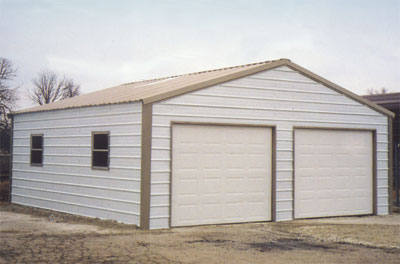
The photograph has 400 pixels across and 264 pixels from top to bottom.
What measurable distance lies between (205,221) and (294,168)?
281cm

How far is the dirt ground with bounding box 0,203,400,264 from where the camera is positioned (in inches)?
344

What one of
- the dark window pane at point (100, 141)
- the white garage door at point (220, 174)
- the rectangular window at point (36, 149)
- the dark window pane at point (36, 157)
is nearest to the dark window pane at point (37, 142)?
the rectangular window at point (36, 149)

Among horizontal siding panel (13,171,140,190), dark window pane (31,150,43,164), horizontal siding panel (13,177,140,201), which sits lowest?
horizontal siding panel (13,177,140,201)

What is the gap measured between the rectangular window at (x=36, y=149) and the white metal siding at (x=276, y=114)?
570cm

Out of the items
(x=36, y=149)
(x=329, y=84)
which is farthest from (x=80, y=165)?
(x=329, y=84)

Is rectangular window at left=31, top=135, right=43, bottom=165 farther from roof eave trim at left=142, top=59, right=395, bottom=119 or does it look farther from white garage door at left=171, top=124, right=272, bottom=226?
roof eave trim at left=142, top=59, right=395, bottom=119

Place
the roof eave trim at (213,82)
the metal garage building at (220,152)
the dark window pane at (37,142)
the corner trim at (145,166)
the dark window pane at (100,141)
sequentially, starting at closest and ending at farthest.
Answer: the corner trim at (145,166) < the roof eave trim at (213,82) < the metal garage building at (220,152) < the dark window pane at (100,141) < the dark window pane at (37,142)

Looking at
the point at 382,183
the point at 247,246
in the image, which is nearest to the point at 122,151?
the point at 247,246

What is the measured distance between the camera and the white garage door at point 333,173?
14195mm

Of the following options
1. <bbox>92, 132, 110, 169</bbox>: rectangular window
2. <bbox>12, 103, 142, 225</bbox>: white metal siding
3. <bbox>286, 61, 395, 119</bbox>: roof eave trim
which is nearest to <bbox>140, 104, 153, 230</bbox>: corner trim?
<bbox>12, 103, 142, 225</bbox>: white metal siding

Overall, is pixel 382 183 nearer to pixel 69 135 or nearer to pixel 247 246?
pixel 247 246

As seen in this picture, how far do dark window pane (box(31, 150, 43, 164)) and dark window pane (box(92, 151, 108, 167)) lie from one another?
321 cm

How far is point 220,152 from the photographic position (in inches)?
508

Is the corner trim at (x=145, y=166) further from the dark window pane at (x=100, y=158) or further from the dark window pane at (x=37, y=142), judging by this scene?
the dark window pane at (x=37, y=142)
